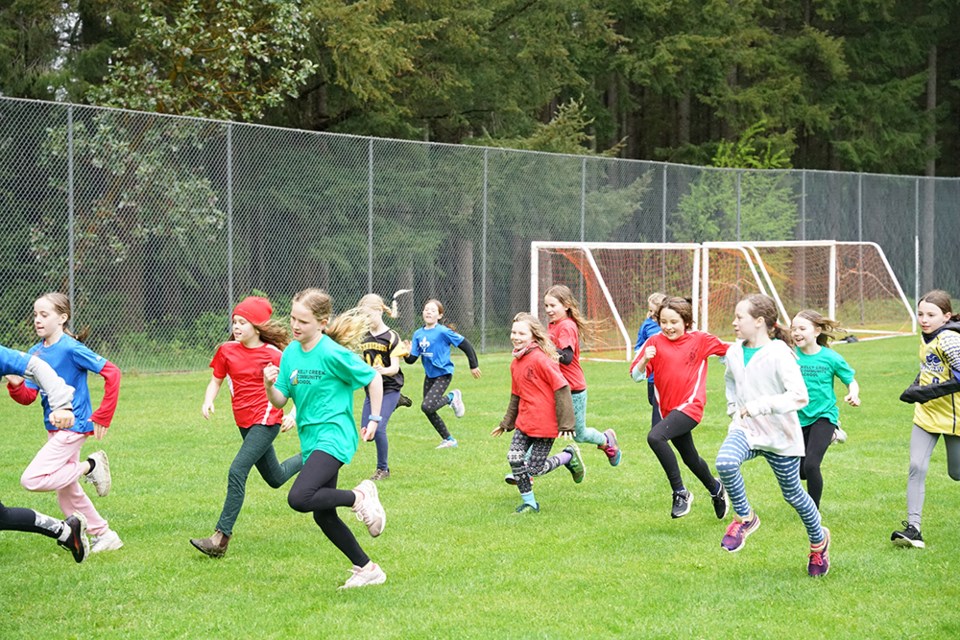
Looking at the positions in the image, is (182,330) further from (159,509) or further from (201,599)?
(201,599)

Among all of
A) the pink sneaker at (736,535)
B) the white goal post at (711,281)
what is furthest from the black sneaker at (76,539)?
the white goal post at (711,281)

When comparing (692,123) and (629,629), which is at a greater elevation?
(692,123)

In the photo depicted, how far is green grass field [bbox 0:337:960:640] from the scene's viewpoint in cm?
590

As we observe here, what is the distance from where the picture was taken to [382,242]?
1994 centimetres

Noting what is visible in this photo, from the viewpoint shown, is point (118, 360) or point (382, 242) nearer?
point (118, 360)

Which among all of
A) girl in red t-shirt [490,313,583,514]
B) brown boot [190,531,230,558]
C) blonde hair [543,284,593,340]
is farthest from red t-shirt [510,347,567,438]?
brown boot [190,531,230,558]

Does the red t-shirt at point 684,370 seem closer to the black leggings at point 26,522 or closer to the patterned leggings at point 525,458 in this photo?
the patterned leggings at point 525,458

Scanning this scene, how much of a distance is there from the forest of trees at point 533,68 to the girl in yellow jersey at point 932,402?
14775 millimetres

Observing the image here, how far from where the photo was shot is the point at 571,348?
31.3ft

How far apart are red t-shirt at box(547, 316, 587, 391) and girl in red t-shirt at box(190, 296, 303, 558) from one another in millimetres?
2634

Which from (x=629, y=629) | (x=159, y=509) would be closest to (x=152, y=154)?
(x=159, y=509)

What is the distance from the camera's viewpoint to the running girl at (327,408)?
645 centimetres

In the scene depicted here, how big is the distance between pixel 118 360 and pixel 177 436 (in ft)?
17.1

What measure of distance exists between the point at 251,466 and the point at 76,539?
4.06 feet
